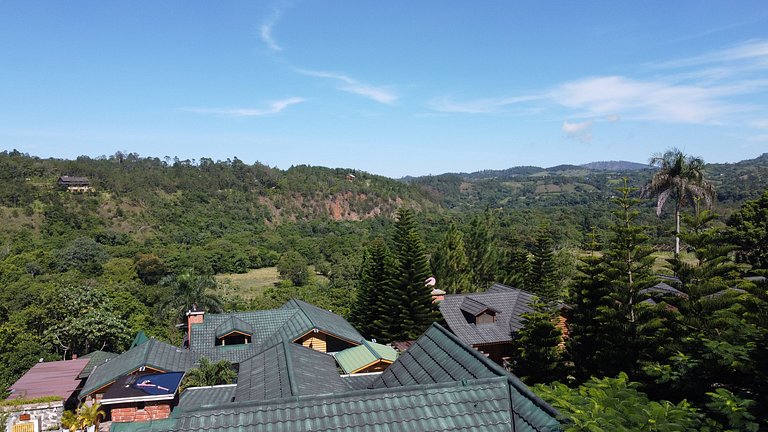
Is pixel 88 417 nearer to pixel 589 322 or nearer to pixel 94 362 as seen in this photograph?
pixel 94 362

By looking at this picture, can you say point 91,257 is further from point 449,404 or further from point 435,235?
point 449,404

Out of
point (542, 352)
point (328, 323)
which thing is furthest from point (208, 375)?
point (542, 352)

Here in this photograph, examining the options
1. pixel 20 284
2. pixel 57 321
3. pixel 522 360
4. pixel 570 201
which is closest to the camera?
pixel 522 360

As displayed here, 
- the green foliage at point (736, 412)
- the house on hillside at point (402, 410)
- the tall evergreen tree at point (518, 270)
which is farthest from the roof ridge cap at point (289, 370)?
the tall evergreen tree at point (518, 270)

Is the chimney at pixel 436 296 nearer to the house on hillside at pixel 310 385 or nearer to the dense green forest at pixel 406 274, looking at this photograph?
the dense green forest at pixel 406 274

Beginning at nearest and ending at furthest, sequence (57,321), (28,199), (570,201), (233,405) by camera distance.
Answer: (233,405), (57,321), (28,199), (570,201)

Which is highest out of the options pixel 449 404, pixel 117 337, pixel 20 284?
pixel 449 404

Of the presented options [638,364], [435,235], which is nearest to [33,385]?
[638,364]
